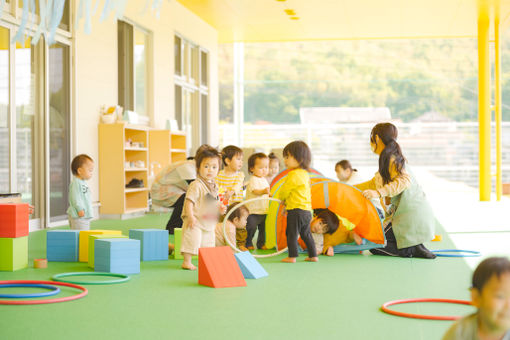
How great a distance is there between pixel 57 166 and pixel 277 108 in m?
10.4

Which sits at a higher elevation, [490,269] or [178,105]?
[178,105]

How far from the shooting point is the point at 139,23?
10.6 metres

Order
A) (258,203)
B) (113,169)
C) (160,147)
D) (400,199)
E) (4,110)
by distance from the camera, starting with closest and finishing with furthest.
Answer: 1. (400,199)
2. (258,203)
3. (4,110)
4. (113,169)
5. (160,147)

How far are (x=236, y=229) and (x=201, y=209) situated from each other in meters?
1.21

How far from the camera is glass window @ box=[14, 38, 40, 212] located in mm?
7570

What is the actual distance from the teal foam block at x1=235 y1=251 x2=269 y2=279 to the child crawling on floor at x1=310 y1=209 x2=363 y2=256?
4.06 feet

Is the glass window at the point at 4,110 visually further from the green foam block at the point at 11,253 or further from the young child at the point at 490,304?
the young child at the point at 490,304

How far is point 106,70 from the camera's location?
30.8 ft

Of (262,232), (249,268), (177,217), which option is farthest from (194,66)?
(249,268)

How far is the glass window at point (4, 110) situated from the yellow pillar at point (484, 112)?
29.1 feet

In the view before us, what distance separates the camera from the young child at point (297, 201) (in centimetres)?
522

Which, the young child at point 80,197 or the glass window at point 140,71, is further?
the glass window at point 140,71

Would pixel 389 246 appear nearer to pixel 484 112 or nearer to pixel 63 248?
pixel 63 248

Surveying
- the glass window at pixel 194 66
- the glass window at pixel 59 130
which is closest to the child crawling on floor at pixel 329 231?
the glass window at pixel 59 130
